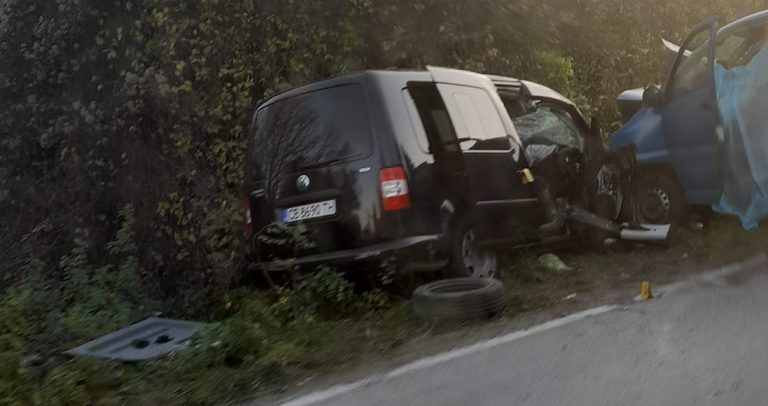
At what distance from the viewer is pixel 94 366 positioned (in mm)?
5656

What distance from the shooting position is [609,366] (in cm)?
506

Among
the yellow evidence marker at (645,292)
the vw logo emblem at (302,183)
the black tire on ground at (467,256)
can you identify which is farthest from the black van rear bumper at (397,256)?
the yellow evidence marker at (645,292)

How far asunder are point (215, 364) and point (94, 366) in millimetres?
750

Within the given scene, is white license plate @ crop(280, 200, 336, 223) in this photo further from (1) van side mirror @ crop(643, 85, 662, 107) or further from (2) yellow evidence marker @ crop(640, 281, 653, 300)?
(1) van side mirror @ crop(643, 85, 662, 107)

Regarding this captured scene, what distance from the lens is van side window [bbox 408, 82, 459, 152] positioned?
731cm

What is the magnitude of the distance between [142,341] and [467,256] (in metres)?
2.72

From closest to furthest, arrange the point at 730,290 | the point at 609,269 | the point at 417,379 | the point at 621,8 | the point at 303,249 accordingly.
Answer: the point at 417,379, the point at 730,290, the point at 303,249, the point at 609,269, the point at 621,8

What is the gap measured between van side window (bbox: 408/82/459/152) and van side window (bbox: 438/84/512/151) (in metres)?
→ 0.12

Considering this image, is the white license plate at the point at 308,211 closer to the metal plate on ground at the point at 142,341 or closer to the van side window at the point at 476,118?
the metal plate on ground at the point at 142,341

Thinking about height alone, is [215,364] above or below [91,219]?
below

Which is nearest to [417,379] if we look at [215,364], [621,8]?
[215,364]

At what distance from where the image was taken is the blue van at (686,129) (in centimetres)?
805

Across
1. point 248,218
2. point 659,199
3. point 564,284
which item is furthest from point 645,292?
point 248,218

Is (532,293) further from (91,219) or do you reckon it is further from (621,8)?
(621,8)
